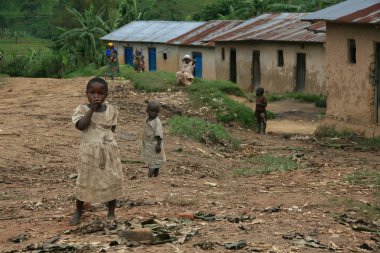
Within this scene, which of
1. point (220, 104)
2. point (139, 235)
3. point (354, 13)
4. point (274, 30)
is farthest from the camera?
point (274, 30)

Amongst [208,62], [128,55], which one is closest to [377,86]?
[208,62]

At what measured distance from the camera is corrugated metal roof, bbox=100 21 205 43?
136ft

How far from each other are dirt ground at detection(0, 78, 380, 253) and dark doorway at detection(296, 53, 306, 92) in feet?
36.7

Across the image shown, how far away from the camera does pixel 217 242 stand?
6.82 meters

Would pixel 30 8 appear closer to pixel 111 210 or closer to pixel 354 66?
pixel 354 66

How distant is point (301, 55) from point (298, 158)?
16367mm

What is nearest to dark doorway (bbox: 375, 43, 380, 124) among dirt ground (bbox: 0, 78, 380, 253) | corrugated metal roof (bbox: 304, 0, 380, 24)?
corrugated metal roof (bbox: 304, 0, 380, 24)

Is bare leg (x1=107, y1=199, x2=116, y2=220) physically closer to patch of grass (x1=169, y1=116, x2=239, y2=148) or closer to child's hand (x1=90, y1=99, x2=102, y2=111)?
child's hand (x1=90, y1=99, x2=102, y2=111)

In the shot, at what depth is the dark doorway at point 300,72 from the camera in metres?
30.8

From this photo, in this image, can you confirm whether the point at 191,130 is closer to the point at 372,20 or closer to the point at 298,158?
the point at 298,158

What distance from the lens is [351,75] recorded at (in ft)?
60.2

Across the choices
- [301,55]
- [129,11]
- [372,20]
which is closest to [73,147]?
[372,20]

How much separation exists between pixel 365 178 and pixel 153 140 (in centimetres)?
270

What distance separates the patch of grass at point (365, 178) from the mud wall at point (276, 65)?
707 inches
